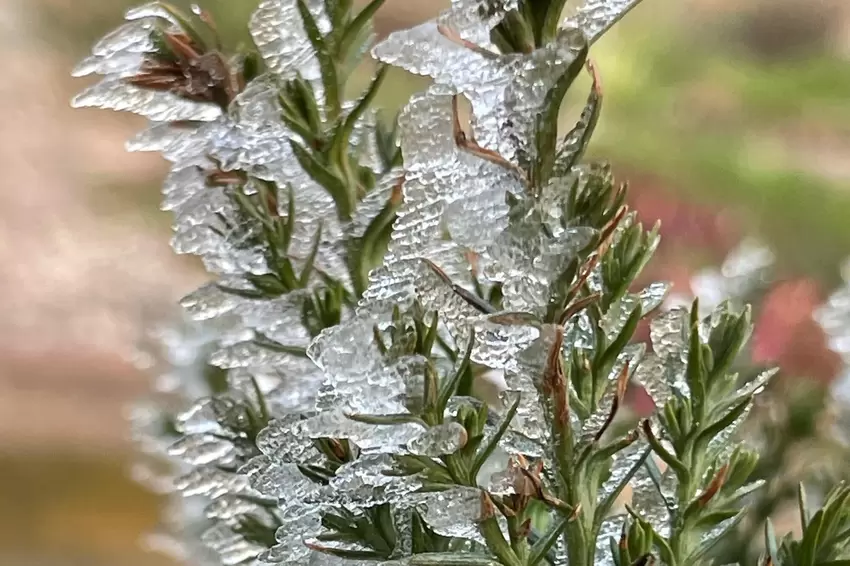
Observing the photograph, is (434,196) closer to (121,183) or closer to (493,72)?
(493,72)

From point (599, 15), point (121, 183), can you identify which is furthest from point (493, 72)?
point (121, 183)

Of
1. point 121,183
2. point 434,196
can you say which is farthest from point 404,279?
point 121,183

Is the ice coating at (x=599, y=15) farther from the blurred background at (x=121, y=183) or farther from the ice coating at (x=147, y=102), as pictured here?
the blurred background at (x=121, y=183)

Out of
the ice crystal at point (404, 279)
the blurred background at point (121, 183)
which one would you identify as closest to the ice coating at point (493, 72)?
the ice crystal at point (404, 279)

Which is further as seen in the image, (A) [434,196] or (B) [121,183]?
(B) [121,183]

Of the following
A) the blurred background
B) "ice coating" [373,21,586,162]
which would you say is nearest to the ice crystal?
"ice coating" [373,21,586,162]

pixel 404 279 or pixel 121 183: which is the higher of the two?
pixel 121 183

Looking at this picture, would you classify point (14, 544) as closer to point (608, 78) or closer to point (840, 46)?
point (608, 78)

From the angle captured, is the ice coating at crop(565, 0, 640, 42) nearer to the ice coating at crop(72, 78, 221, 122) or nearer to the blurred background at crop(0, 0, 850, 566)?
the ice coating at crop(72, 78, 221, 122)

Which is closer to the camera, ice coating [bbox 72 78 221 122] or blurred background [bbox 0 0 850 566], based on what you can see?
ice coating [bbox 72 78 221 122]
